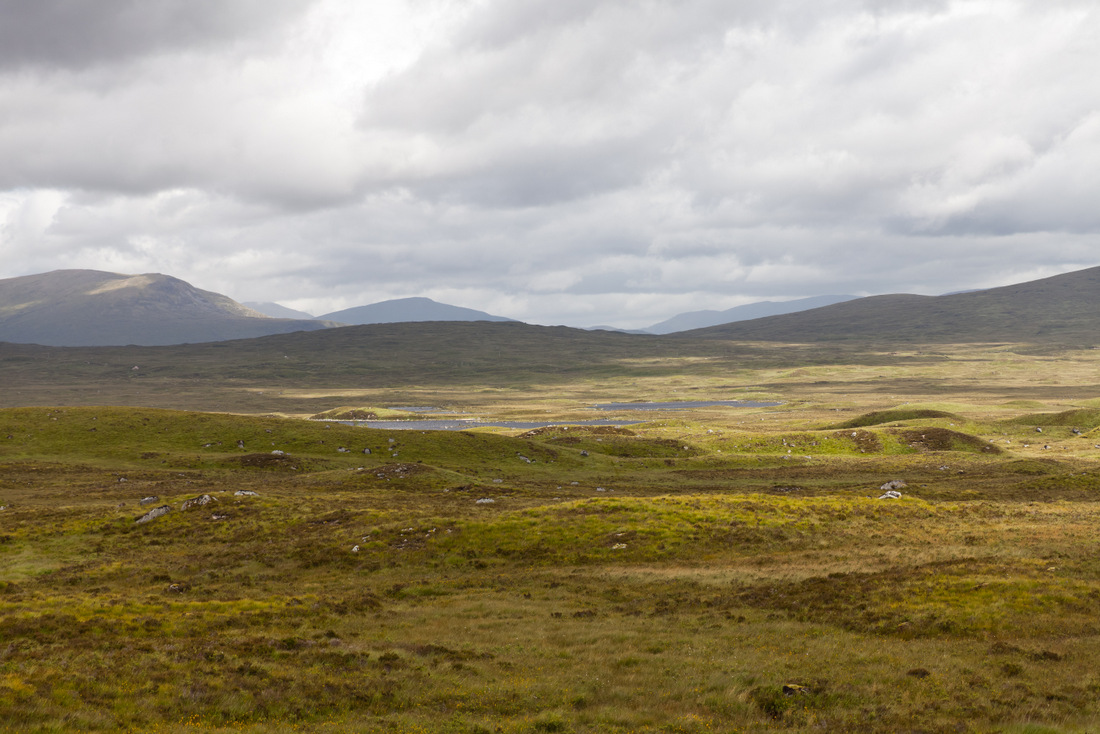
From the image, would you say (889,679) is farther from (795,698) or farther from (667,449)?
(667,449)

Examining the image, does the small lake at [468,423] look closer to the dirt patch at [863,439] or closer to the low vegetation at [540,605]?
the dirt patch at [863,439]

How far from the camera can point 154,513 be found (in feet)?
170

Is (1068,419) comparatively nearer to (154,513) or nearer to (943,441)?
(943,441)

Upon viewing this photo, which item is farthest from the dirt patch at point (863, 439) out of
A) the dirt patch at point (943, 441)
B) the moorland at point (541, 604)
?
the moorland at point (541, 604)

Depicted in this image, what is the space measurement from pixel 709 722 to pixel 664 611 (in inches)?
503

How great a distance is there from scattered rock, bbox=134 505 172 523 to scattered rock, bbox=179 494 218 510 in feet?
3.49

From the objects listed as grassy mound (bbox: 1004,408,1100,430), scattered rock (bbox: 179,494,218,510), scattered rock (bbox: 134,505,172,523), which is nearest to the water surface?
grassy mound (bbox: 1004,408,1100,430)

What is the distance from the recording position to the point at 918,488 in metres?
65.6

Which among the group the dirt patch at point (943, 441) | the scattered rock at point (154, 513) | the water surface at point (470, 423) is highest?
the scattered rock at point (154, 513)

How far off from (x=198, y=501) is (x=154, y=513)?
3.42 meters

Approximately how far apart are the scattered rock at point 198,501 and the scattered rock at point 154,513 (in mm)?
1063

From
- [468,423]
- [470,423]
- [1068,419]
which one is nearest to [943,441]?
[1068,419]

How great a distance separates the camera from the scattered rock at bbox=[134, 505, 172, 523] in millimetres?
51000

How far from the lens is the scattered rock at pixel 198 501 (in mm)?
Answer: 53537
